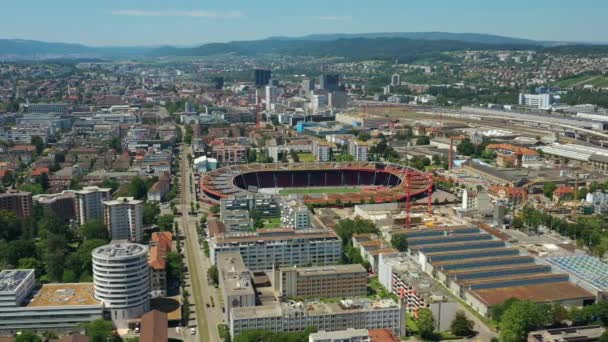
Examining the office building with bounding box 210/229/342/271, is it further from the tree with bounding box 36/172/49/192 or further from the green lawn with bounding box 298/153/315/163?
the green lawn with bounding box 298/153/315/163

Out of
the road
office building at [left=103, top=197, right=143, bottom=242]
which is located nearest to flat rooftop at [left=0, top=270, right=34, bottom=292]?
the road

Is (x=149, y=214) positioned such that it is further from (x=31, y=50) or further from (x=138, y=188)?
(x=31, y=50)

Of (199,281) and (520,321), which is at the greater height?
(520,321)

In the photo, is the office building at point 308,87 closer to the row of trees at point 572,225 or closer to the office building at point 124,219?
the row of trees at point 572,225

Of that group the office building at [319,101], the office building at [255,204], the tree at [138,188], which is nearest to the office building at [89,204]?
the tree at [138,188]

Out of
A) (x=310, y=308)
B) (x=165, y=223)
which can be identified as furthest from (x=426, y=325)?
(x=165, y=223)

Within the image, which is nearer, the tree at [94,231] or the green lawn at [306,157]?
the tree at [94,231]
